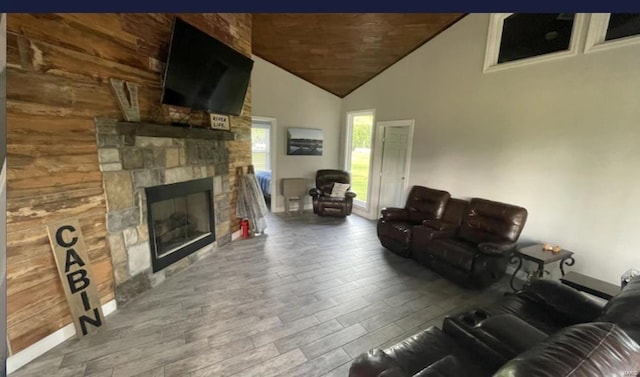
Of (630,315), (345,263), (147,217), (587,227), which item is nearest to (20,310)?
(147,217)

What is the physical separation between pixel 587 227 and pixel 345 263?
2546 millimetres

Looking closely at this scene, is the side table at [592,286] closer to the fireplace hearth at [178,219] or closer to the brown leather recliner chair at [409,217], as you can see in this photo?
the brown leather recliner chair at [409,217]

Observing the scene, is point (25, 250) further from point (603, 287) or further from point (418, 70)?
point (418, 70)

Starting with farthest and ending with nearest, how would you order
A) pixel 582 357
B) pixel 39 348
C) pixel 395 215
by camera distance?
pixel 395 215, pixel 39 348, pixel 582 357

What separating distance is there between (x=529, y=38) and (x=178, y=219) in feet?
15.3

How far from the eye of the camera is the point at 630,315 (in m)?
1.30

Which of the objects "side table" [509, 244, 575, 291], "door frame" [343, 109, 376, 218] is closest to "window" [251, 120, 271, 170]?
"door frame" [343, 109, 376, 218]

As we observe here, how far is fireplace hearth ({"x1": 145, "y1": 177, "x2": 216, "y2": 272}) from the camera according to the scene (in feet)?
8.66

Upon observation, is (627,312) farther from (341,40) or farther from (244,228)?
(341,40)

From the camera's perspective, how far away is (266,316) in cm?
228

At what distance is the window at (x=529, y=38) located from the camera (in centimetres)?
279

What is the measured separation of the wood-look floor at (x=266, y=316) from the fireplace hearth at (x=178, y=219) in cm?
27

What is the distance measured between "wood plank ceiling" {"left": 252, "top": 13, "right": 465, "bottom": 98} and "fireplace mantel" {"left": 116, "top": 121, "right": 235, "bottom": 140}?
181 centimetres

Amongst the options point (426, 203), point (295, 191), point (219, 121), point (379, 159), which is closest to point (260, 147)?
point (295, 191)
